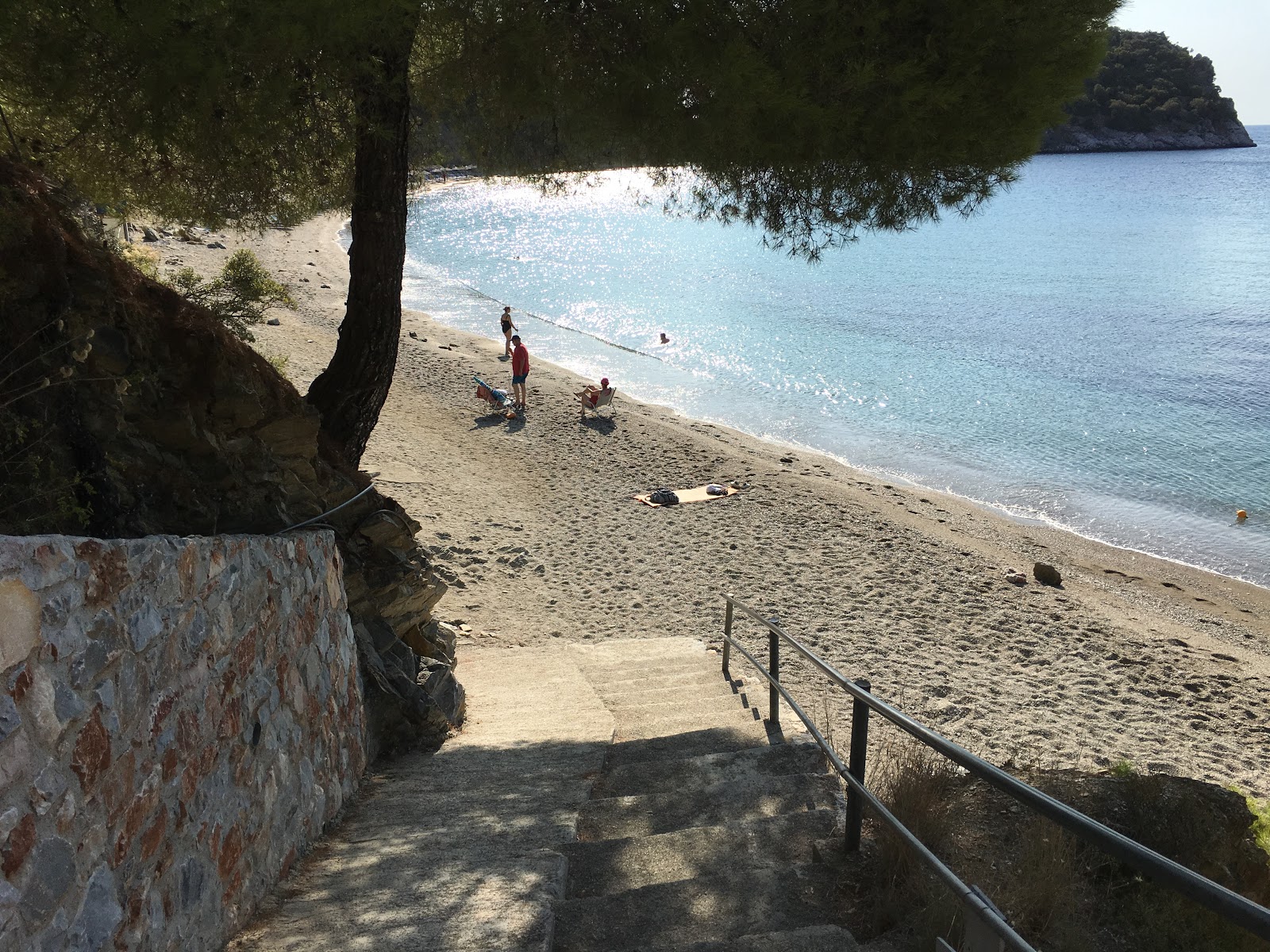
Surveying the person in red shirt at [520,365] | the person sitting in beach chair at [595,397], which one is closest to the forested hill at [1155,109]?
the person sitting in beach chair at [595,397]

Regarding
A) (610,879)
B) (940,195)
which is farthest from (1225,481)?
(610,879)

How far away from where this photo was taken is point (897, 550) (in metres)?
13.8

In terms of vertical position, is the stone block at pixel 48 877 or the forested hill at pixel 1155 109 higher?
the forested hill at pixel 1155 109

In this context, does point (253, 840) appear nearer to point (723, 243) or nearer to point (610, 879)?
point (610, 879)

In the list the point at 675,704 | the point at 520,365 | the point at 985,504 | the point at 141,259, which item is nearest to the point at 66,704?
the point at 141,259

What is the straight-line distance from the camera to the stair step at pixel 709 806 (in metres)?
3.95

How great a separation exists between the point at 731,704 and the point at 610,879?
11.2 feet

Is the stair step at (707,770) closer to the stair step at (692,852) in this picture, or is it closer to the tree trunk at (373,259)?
the stair step at (692,852)

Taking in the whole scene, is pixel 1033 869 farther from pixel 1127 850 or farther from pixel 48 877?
pixel 48 877

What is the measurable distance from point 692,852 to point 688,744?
76.8 inches

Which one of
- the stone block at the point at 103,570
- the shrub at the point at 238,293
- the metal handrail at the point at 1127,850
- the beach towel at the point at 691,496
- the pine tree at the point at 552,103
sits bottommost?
the beach towel at the point at 691,496

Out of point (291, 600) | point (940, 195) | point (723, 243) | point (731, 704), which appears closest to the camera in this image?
point (291, 600)

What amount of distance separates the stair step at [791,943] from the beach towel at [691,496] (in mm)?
12597

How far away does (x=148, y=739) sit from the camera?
2629 millimetres
